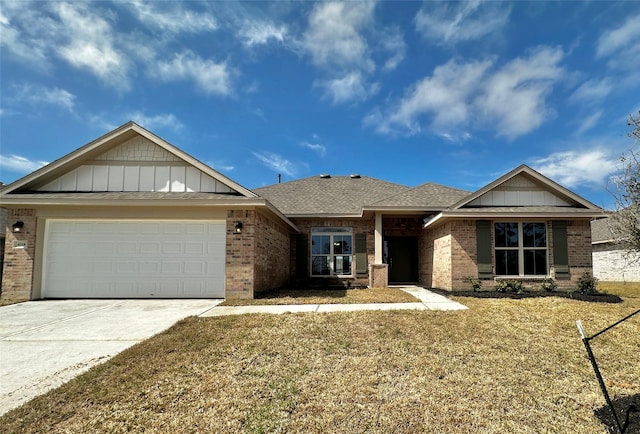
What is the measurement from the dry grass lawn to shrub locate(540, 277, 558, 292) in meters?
4.40

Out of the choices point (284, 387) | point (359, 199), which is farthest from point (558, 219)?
point (284, 387)

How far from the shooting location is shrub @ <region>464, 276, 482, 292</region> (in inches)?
405

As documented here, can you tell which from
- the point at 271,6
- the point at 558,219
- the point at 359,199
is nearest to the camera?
the point at 271,6

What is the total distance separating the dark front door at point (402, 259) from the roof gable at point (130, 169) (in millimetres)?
8017

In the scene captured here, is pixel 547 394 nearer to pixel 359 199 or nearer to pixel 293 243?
pixel 293 243

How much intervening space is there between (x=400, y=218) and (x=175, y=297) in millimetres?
9436

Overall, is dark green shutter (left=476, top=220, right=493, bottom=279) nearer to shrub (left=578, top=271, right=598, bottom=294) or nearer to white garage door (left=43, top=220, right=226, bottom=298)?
shrub (left=578, top=271, right=598, bottom=294)

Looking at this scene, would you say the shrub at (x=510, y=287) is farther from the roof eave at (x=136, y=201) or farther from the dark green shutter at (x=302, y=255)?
the roof eave at (x=136, y=201)

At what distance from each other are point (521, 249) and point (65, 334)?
1247cm

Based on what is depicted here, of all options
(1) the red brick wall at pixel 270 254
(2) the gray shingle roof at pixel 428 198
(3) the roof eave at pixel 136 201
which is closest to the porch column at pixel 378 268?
(2) the gray shingle roof at pixel 428 198

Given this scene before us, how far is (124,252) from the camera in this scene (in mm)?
9469

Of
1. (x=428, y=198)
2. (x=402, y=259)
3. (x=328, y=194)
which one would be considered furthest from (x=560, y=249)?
(x=328, y=194)

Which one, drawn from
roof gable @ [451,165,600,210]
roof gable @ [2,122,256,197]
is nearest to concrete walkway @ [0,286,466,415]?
roof gable @ [2,122,256,197]

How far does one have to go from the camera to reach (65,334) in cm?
568
